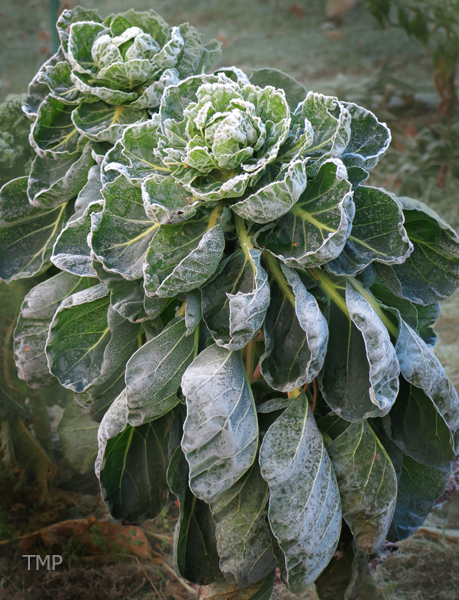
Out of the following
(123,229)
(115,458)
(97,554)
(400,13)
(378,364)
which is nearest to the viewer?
(378,364)

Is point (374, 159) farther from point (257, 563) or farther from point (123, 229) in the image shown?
point (257, 563)

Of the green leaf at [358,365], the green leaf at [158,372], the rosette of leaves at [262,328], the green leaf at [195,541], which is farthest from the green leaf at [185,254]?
the green leaf at [195,541]

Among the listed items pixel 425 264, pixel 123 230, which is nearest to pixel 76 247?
pixel 123 230

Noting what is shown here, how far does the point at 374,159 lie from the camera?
915 mm

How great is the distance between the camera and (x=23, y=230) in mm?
1201

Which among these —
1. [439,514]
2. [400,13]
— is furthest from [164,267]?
[400,13]

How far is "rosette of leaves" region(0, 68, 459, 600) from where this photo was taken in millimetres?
811

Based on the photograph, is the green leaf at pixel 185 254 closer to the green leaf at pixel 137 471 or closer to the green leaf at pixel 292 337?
the green leaf at pixel 292 337

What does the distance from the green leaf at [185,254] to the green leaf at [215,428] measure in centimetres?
13

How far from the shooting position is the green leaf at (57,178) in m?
1.10

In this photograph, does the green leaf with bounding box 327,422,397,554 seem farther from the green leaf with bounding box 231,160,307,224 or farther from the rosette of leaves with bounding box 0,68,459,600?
the green leaf with bounding box 231,160,307,224

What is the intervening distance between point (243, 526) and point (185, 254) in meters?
0.43

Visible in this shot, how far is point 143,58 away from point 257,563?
903 mm

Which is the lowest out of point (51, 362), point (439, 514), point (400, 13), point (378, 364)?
point (439, 514)
